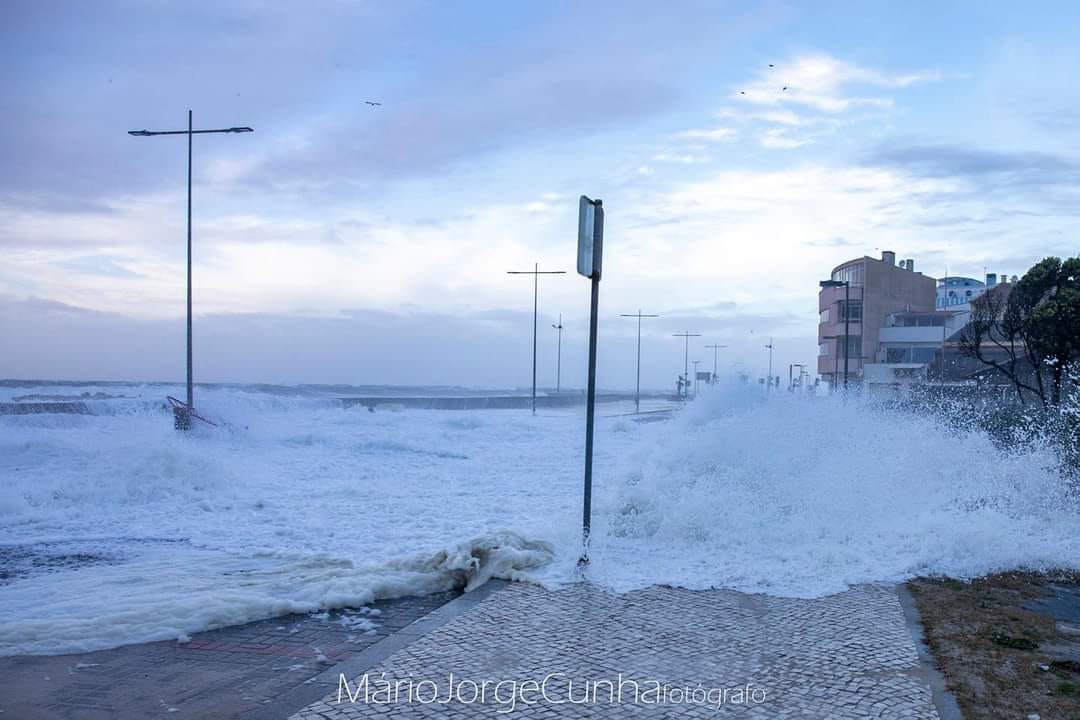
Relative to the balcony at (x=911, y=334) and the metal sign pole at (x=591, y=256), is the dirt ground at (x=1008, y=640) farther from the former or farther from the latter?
the balcony at (x=911, y=334)

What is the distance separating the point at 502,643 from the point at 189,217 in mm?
21285

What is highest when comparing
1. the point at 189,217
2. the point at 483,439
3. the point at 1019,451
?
the point at 189,217

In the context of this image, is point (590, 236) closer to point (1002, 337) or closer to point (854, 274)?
point (1002, 337)

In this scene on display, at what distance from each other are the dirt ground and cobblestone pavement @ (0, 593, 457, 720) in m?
3.79

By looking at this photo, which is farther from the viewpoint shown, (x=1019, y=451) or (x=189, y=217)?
(x=189, y=217)

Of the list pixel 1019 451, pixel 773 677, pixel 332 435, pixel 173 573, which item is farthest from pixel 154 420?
pixel 773 677

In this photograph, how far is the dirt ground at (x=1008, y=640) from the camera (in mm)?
4879

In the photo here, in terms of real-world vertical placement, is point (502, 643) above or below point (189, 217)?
below

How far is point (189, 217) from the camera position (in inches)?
952

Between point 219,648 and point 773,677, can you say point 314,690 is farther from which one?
point 773,677

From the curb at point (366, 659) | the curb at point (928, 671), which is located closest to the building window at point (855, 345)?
the curb at point (928, 671)

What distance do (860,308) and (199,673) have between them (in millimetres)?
60735

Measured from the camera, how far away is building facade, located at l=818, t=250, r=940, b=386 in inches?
2393

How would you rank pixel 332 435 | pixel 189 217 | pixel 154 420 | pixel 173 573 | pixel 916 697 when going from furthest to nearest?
pixel 154 420, pixel 332 435, pixel 189 217, pixel 173 573, pixel 916 697
